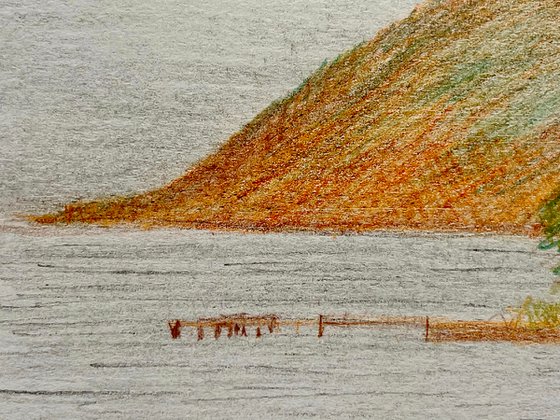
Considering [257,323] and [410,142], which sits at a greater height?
[410,142]

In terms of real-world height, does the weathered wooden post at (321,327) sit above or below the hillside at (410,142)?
below

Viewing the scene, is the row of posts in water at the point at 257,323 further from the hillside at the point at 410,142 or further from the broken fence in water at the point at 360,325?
the hillside at the point at 410,142

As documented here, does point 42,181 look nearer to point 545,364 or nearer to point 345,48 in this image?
point 345,48

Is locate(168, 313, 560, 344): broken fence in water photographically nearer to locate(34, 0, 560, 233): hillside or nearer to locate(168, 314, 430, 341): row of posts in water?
locate(168, 314, 430, 341): row of posts in water

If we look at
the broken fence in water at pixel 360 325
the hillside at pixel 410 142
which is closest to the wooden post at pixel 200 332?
the broken fence in water at pixel 360 325

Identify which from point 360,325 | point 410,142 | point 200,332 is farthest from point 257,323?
point 410,142

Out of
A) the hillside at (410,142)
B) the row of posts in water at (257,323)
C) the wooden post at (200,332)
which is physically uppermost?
the hillside at (410,142)

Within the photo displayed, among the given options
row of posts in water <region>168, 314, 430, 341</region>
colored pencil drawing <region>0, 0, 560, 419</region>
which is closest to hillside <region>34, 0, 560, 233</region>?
colored pencil drawing <region>0, 0, 560, 419</region>

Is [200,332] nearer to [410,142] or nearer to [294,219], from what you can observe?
[294,219]

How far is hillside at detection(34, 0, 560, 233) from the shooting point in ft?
4.48

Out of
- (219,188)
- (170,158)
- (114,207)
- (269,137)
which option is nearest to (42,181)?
(114,207)

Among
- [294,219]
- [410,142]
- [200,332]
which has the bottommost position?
[200,332]

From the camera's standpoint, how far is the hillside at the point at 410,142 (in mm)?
1365

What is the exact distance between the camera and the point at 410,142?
1.38 m
